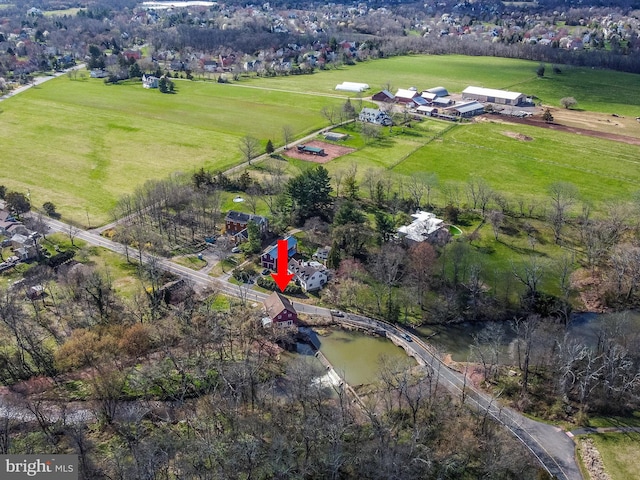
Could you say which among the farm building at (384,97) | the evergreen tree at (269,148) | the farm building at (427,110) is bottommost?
the evergreen tree at (269,148)

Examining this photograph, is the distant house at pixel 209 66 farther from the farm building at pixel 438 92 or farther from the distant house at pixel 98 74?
the farm building at pixel 438 92

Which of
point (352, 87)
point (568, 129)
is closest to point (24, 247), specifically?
point (352, 87)

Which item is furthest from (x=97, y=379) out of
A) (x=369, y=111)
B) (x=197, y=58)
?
(x=197, y=58)

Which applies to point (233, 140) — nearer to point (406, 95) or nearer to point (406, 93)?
point (406, 95)

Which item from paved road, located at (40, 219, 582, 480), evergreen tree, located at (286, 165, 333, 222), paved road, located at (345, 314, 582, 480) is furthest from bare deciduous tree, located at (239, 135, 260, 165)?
paved road, located at (345, 314, 582, 480)

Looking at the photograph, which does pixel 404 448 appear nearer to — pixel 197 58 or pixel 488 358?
pixel 488 358

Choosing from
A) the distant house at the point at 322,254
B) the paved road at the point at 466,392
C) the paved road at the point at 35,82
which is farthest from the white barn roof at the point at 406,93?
the paved road at the point at 35,82
